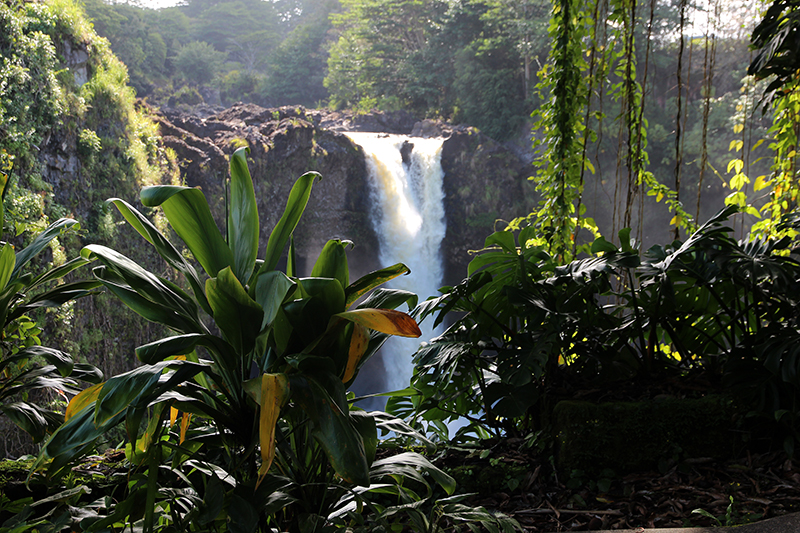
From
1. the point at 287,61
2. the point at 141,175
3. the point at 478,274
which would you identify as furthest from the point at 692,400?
the point at 287,61

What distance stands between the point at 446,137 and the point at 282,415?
9762 millimetres

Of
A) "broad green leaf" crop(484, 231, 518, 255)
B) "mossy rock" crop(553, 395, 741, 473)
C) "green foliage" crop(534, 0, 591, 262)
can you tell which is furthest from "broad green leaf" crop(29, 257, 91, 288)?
"green foliage" crop(534, 0, 591, 262)

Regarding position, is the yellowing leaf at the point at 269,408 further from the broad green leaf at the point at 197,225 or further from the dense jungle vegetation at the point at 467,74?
the dense jungle vegetation at the point at 467,74

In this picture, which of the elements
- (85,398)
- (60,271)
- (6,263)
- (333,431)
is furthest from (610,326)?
(6,263)

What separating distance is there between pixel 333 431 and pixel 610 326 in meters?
1.01

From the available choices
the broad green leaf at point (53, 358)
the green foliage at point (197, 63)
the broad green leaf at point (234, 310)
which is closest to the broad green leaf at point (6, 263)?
the broad green leaf at point (53, 358)

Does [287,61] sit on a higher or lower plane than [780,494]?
higher

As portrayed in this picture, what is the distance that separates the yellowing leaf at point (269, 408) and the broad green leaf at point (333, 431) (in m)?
0.03

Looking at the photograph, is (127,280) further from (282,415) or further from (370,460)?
(370,460)

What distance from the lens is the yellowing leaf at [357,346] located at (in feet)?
2.55

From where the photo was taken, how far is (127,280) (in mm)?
778

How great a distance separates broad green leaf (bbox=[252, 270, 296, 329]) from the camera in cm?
69

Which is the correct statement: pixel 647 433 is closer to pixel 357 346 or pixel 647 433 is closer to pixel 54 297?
pixel 357 346

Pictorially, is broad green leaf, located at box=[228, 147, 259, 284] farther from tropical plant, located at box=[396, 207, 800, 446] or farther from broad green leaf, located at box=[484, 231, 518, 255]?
broad green leaf, located at box=[484, 231, 518, 255]
